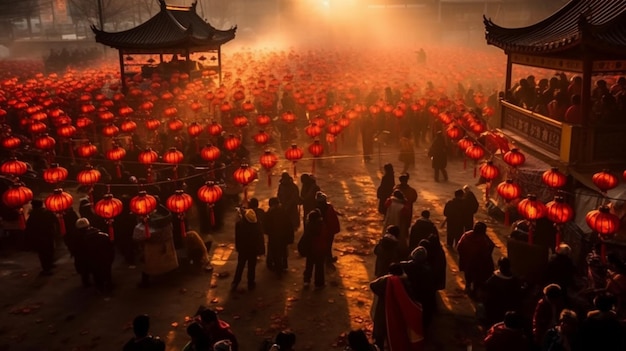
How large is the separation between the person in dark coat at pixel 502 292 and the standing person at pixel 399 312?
1251 millimetres

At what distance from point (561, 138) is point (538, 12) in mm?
42723

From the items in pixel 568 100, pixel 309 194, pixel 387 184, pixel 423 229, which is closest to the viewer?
pixel 423 229

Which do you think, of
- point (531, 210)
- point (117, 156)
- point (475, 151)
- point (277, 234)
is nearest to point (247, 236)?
point (277, 234)

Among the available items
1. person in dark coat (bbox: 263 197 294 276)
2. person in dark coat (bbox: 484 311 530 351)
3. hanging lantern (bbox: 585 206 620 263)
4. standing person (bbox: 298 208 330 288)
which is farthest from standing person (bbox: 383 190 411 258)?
person in dark coat (bbox: 484 311 530 351)

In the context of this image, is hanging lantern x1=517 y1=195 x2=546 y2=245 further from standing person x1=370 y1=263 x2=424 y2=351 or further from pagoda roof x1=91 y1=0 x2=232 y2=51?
pagoda roof x1=91 y1=0 x2=232 y2=51

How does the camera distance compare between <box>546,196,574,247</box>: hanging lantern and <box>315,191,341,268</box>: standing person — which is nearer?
<box>546,196,574,247</box>: hanging lantern

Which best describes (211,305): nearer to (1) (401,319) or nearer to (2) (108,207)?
(2) (108,207)

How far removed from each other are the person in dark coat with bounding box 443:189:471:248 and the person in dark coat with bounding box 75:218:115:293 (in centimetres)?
675

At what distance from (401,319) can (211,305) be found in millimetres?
4032

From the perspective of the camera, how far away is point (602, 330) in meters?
6.22

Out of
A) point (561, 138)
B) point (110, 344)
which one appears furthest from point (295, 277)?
point (561, 138)

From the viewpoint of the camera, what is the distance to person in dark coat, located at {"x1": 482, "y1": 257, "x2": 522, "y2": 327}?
7410 millimetres

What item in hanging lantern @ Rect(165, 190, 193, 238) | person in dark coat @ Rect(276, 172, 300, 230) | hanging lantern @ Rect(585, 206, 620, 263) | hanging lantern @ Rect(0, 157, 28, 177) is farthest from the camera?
hanging lantern @ Rect(0, 157, 28, 177)

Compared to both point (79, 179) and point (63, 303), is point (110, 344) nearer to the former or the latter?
point (63, 303)
